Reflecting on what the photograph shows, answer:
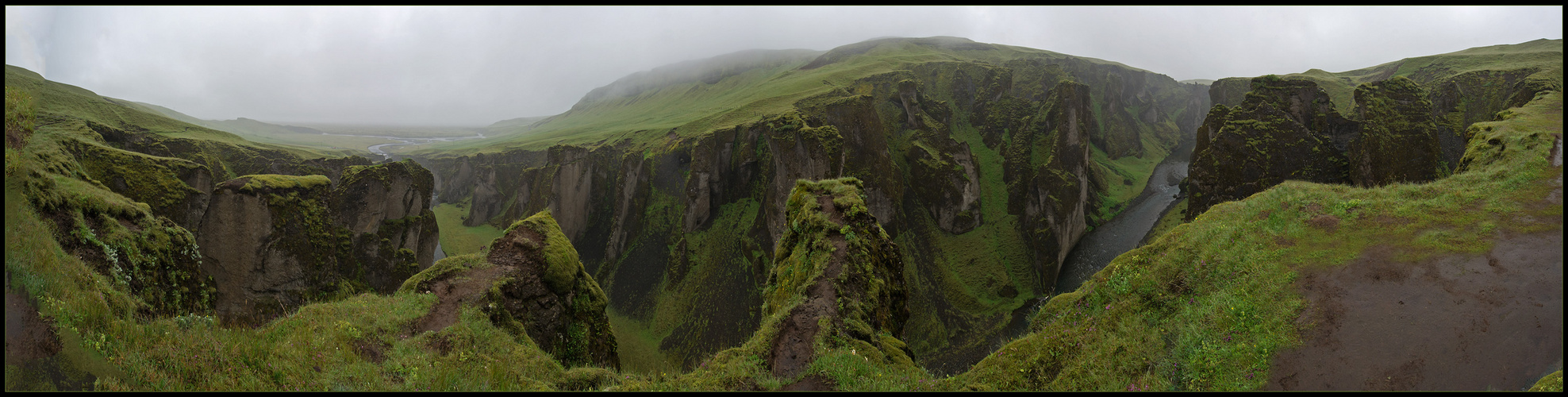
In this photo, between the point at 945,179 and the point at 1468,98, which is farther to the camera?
the point at 945,179

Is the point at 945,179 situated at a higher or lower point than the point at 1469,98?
lower

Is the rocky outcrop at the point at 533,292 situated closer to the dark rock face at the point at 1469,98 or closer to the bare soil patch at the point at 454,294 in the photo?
the bare soil patch at the point at 454,294

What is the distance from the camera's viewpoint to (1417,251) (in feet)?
32.4

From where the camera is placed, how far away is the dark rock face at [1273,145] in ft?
134

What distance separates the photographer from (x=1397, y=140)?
34.8 metres

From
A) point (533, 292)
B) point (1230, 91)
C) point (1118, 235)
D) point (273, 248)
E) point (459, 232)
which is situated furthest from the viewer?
point (1230, 91)

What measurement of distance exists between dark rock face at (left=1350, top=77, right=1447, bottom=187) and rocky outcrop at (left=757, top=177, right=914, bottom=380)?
41.1 meters

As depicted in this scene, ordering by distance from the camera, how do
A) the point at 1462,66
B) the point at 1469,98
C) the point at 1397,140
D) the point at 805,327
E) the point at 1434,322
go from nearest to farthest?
1. the point at 1434,322
2. the point at 805,327
3. the point at 1397,140
4. the point at 1469,98
5. the point at 1462,66

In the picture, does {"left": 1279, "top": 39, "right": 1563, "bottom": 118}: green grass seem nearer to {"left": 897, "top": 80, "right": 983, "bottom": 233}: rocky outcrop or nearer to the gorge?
the gorge

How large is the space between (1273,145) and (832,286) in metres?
49.7

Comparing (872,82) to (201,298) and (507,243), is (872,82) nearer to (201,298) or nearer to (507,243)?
(507,243)

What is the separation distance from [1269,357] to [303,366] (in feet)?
50.4

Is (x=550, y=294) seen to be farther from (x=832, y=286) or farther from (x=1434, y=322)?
(x=1434, y=322)

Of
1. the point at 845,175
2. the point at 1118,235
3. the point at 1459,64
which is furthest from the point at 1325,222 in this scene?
the point at 1459,64
